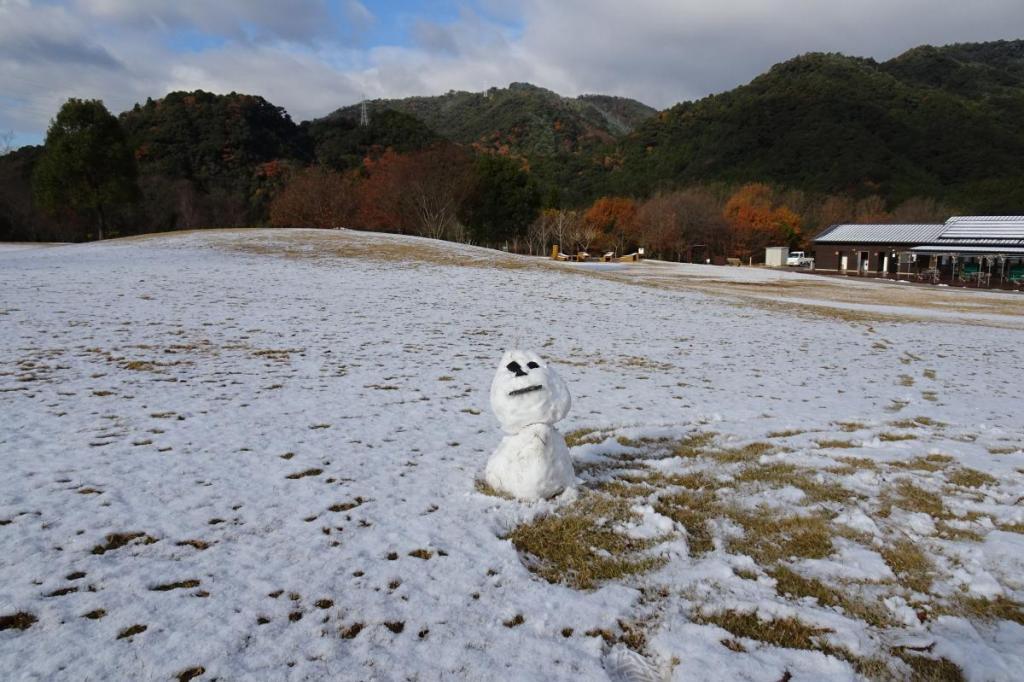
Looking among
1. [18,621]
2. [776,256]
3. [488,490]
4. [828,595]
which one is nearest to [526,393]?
[488,490]

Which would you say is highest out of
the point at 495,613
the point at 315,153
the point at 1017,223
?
the point at 315,153

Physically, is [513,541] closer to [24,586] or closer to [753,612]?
[753,612]

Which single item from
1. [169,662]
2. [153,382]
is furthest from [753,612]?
[153,382]

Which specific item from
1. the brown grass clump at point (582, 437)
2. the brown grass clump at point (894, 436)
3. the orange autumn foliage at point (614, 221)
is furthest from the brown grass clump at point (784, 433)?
the orange autumn foliage at point (614, 221)

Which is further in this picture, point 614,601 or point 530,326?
point 530,326

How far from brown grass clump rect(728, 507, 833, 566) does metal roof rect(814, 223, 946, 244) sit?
2030 inches

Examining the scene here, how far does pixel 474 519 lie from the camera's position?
177 inches

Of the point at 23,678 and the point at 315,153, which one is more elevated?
the point at 315,153

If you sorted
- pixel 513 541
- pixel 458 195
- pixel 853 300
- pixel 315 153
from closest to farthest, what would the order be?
1. pixel 513 541
2. pixel 853 300
3. pixel 458 195
4. pixel 315 153

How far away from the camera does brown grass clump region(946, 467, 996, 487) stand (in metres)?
5.29

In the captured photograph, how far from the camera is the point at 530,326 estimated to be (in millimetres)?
15047

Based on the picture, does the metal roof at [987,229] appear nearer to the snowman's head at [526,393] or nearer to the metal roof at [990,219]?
the metal roof at [990,219]

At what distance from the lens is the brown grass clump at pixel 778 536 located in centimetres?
399

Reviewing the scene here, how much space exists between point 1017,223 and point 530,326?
4776 centimetres
